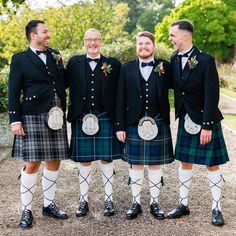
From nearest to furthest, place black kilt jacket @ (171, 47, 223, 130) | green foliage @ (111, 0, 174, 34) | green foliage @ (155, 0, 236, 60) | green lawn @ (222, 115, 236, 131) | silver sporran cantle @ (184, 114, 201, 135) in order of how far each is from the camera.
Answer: black kilt jacket @ (171, 47, 223, 130) → silver sporran cantle @ (184, 114, 201, 135) → green lawn @ (222, 115, 236, 131) → green foliage @ (155, 0, 236, 60) → green foliage @ (111, 0, 174, 34)

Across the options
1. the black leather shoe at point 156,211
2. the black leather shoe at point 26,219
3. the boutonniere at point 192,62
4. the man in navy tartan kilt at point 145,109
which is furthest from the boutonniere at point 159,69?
the black leather shoe at point 26,219

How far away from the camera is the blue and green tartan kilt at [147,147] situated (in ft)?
13.1

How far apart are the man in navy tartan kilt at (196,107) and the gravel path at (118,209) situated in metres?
0.26

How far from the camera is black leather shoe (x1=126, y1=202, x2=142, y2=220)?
13.4ft

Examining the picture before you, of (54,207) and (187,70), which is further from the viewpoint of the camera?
(54,207)

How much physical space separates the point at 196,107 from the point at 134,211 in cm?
115

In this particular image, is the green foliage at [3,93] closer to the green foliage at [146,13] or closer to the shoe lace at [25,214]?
the shoe lace at [25,214]

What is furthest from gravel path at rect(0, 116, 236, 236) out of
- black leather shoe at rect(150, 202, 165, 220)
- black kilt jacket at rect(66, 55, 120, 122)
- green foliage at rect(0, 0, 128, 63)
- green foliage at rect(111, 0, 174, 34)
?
green foliage at rect(111, 0, 174, 34)

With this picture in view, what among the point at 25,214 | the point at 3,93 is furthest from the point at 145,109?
the point at 3,93

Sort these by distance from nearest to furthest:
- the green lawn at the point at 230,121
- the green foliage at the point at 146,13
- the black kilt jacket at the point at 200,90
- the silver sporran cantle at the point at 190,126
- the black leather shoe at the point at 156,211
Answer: the black kilt jacket at the point at 200,90 < the silver sporran cantle at the point at 190,126 < the black leather shoe at the point at 156,211 < the green lawn at the point at 230,121 < the green foliage at the point at 146,13

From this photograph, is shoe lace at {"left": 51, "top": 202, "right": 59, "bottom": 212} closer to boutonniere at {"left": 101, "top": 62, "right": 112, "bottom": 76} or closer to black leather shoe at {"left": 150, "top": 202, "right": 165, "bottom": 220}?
black leather shoe at {"left": 150, "top": 202, "right": 165, "bottom": 220}

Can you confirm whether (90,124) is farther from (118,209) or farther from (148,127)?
(118,209)

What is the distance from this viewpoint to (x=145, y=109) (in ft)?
13.0

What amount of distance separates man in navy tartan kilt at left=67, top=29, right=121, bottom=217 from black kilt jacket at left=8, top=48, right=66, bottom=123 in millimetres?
241
